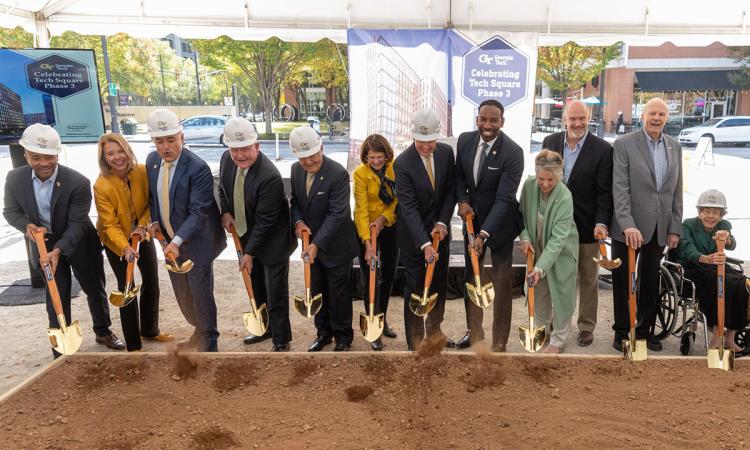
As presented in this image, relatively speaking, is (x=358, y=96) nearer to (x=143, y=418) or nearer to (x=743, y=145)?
(x=143, y=418)

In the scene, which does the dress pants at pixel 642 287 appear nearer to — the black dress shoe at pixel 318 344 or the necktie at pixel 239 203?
the black dress shoe at pixel 318 344

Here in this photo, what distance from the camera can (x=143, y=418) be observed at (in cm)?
257

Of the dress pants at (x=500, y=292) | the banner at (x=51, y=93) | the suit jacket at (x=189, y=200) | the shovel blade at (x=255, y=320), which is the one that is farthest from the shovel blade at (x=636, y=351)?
the banner at (x=51, y=93)

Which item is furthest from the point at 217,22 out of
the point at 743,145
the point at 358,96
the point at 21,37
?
the point at 743,145

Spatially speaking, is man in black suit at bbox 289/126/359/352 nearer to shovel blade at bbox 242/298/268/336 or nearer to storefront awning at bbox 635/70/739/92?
shovel blade at bbox 242/298/268/336

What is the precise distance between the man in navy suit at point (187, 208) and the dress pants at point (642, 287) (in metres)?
2.53

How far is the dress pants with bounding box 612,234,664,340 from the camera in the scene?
341 cm

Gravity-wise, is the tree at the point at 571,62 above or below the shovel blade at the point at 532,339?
above

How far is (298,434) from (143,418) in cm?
76

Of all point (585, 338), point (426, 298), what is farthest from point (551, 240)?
point (585, 338)

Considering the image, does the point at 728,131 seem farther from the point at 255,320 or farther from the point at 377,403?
the point at 377,403

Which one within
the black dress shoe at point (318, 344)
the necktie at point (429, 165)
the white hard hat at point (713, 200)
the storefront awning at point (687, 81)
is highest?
the storefront awning at point (687, 81)

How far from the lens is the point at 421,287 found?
338 cm

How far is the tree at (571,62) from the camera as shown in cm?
1909
